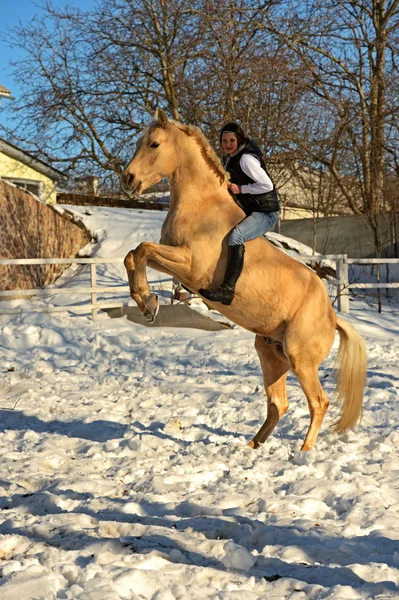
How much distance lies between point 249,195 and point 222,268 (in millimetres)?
735

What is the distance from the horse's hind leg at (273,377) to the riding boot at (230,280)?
0.99 meters

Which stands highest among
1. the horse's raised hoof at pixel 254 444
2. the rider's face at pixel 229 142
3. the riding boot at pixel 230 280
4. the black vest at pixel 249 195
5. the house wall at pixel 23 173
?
the house wall at pixel 23 173

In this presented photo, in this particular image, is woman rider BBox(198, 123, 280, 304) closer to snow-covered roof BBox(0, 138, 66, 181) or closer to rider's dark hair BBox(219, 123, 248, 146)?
rider's dark hair BBox(219, 123, 248, 146)

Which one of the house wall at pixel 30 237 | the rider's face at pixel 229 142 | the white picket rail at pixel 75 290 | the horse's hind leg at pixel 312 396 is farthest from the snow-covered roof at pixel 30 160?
the horse's hind leg at pixel 312 396

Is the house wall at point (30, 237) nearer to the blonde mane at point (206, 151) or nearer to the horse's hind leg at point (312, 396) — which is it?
the blonde mane at point (206, 151)

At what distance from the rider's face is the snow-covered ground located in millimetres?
2510

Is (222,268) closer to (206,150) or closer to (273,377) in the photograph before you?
(206,150)

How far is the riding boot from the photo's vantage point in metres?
4.85

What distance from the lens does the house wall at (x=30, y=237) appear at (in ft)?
50.4

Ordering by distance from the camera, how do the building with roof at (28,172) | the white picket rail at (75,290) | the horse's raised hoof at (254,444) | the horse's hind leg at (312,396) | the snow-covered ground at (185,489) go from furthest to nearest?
the building with roof at (28,172) < the white picket rail at (75,290) < the horse's raised hoof at (254,444) < the horse's hind leg at (312,396) < the snow-covered ground at (185,489)

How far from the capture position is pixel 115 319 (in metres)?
12.7

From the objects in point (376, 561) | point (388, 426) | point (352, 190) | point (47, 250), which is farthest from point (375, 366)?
point (352, 190)

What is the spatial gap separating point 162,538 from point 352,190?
66.7 feet

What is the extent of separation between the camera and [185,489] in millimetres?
4352
